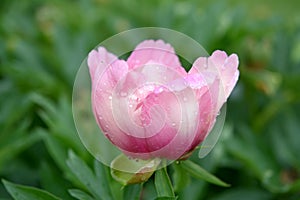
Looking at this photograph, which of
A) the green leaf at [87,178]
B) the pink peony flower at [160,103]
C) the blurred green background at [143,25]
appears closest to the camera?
the pink peony flower at [160,103]

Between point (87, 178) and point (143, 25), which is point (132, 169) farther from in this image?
point (143, 25)

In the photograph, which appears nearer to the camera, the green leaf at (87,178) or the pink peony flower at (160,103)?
the pink peony flower at (160,103)

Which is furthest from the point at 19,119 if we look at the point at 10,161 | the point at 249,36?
the point at 249,36

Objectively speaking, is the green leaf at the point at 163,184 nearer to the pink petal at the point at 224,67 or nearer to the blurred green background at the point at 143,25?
the pink petal at the point at 224,67

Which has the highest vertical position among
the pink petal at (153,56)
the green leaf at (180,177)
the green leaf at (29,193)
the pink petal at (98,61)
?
the pink petal at (98,61)

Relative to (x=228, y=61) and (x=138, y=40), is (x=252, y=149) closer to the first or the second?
(x=138, y=40)

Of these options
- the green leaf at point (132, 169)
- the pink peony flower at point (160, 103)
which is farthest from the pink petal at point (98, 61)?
the green leaf at point (132, 169)

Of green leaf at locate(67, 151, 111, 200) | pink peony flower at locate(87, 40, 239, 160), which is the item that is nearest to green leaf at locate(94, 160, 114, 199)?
green leaf at locate(67, 151, 111, 200)

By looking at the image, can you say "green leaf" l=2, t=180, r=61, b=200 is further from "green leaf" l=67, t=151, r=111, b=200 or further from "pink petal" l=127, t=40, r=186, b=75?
"pink petal" l=127, t=40, r=186, b=75
